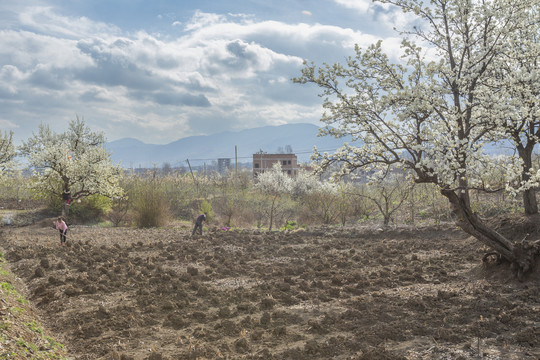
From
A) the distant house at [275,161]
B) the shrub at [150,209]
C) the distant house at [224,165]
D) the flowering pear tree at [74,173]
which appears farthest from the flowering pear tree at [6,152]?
the distant house at [224,165]

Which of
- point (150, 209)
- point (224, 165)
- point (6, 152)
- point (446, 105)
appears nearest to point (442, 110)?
point (446, 105)

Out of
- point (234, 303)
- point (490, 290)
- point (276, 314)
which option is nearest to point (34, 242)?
point (234, 303)

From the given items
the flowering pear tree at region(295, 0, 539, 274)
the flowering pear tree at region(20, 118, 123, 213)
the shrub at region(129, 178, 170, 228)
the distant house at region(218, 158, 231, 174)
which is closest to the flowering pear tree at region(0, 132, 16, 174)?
the flowering pear tree at region(20, 118, 123, 213)

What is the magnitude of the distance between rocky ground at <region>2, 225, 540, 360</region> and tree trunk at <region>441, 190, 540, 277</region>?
266 millimetres

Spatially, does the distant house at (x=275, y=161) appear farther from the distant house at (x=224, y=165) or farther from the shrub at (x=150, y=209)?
the shrub at (x=150, y=209)

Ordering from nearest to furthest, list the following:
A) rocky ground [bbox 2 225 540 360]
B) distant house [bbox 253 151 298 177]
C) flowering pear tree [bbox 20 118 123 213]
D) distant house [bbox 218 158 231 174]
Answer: rocky ground [bbox 2 225 540 360]
flowering pear tree [bbox 20 118 123 213]
distant house [bbox 253 151 298 177]
distant house [bbox 218 158 231 174]

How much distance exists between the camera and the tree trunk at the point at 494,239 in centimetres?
640

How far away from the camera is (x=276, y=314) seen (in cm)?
562

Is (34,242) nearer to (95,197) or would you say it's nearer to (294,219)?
(95,197)

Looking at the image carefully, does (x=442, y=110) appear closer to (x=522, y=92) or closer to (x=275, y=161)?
(x=522, y=92)

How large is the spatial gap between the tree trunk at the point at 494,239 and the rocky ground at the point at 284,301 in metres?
0.27

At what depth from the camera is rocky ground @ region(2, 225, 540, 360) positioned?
4516 millimetres

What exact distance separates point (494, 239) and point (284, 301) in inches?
149

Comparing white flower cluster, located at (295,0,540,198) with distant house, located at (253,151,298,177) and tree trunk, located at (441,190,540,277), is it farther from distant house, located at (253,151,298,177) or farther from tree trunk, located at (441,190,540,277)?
distant house, located at (253,151,298,177)
